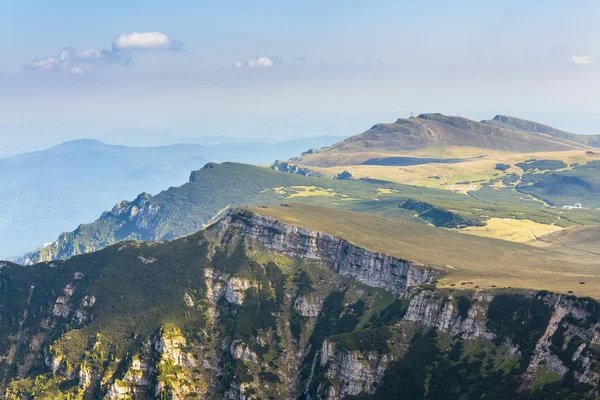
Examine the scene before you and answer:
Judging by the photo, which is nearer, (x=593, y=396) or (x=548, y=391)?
(x=593, y=396)

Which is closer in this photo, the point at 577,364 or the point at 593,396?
the point at 593,396
